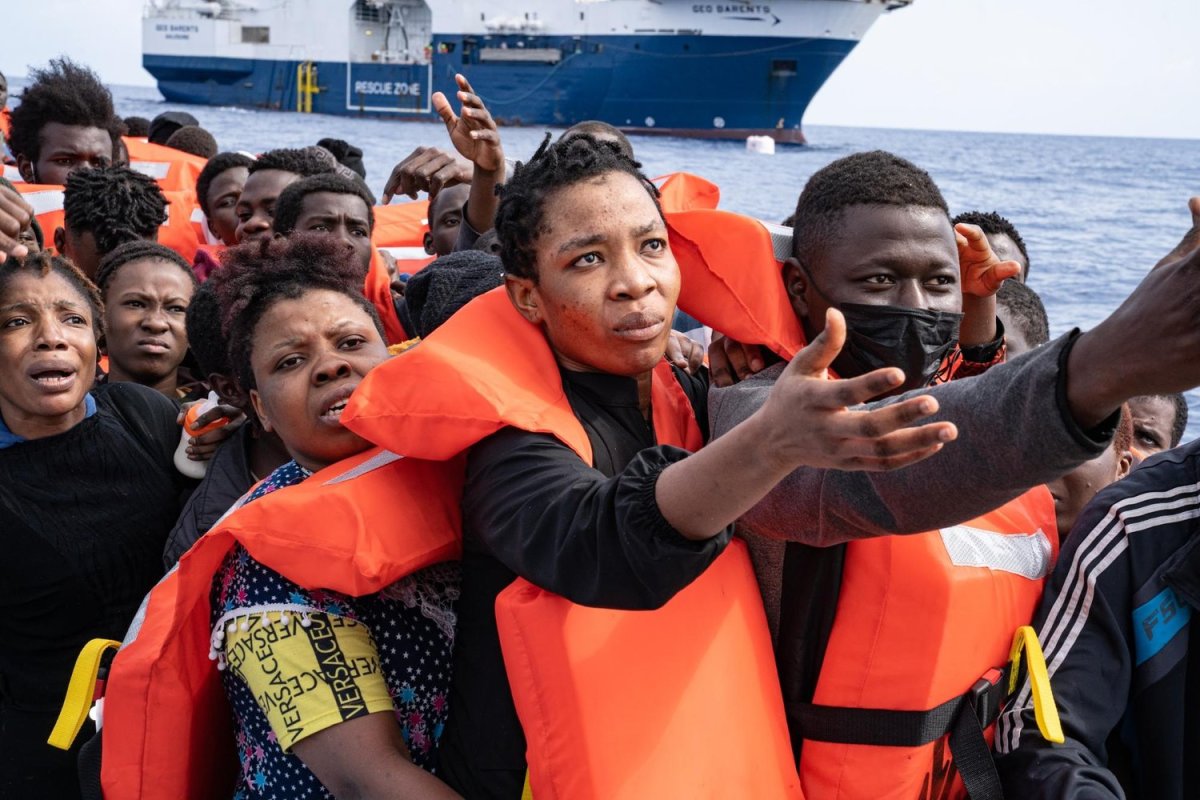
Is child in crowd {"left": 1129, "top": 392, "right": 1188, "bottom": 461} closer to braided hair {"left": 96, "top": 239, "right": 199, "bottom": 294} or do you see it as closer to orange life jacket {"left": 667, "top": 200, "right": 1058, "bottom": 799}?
orange life jacket {"left": 667, "top": 200, "right": 1058, "bottom": 799}

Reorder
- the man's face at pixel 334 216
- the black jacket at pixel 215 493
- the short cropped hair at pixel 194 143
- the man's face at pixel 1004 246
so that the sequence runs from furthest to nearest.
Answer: the short cropped hair at pixel 194 143, the man's face at pixel 334 216, the man's face at pixel 1004 246, the black jacket at pixel 215 493

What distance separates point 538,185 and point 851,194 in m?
0.52

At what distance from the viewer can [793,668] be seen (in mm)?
1841

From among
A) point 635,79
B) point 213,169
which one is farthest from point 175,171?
point 635,79

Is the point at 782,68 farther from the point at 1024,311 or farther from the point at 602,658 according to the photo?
the point at 602,658

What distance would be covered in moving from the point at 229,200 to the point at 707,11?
1306 inches

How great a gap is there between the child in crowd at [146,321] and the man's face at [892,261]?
7.35 feet

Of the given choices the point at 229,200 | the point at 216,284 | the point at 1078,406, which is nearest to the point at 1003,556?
the point at 1078,406

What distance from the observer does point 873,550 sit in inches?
68.2

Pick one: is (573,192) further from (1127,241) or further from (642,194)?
(1127,241)

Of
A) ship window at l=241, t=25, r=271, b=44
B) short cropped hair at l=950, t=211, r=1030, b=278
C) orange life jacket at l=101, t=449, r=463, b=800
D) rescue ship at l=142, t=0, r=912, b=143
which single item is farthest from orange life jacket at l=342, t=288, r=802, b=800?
ship window at l=241, t=25, r=271, b=44

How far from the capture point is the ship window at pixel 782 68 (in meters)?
38.0

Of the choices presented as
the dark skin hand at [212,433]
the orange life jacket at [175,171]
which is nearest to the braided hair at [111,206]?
the orange life jacket at [175,171]

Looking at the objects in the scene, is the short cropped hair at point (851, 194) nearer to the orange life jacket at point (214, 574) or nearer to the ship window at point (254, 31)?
the orange life jacket at point (214, 574)
